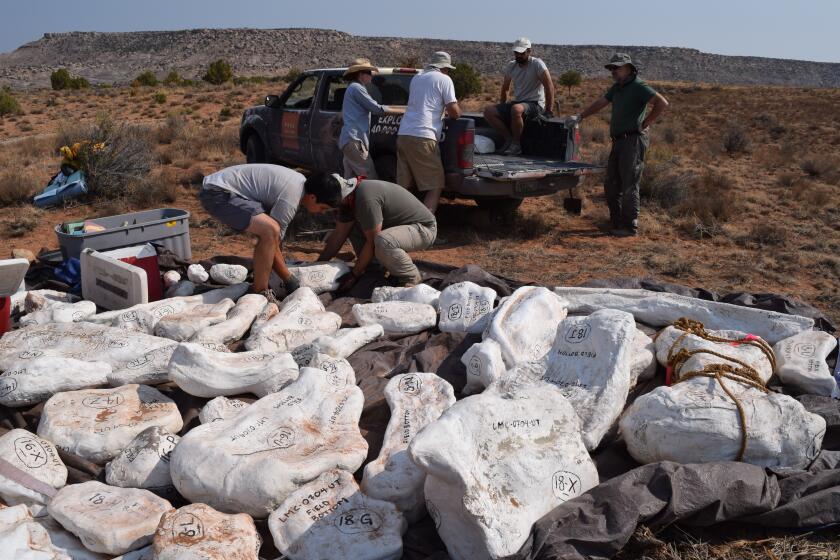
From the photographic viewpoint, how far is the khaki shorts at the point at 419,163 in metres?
7.25

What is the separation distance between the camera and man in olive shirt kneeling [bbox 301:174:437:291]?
17.4ft

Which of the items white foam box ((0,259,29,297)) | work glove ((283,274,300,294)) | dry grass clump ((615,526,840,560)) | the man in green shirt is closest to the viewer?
dry grass clump ((615,526,840,560))

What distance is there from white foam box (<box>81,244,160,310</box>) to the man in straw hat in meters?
2.75

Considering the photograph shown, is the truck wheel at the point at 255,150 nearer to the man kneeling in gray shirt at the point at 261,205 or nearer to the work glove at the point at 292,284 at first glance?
the man kneeling in gray shirt at the point at 261,205

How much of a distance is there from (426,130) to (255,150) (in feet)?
13.1

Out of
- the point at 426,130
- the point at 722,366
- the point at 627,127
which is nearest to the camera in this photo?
the point at 722,366

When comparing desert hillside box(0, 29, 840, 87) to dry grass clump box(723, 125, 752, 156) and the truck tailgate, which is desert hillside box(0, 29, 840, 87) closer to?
dry grass clump box(723, 125, 752, 156)

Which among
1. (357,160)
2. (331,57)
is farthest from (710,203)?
(331,57)

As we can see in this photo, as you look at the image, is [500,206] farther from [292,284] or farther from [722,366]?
[722,366]

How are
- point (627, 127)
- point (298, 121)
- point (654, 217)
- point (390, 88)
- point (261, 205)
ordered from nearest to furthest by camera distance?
point (261, 205) → point (627, 127) → point (390, 88) → point (298, 121) → point (654, 217)

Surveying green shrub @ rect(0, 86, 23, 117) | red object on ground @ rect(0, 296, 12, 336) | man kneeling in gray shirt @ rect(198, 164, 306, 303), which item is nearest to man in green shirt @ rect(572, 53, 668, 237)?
man kneeling in gray shirt @ rect(198, 164, 306, 303)

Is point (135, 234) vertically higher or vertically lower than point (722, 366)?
lower

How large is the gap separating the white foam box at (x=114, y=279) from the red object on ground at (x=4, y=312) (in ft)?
2.34

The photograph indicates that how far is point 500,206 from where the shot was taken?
873 cm
